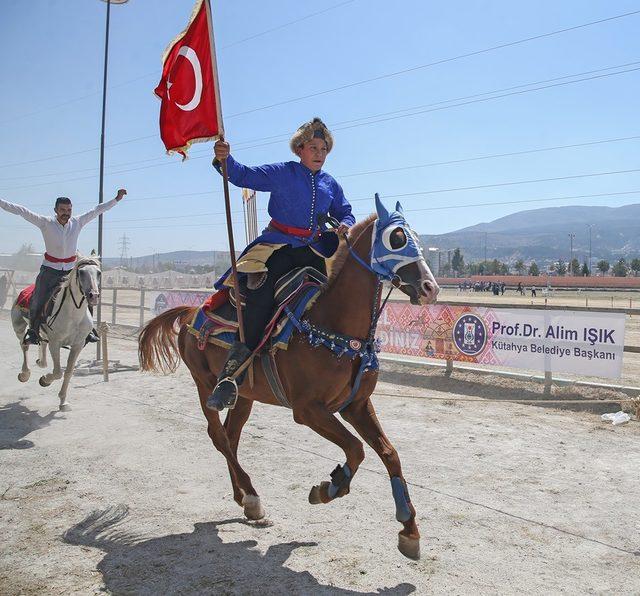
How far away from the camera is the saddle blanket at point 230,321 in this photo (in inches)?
184

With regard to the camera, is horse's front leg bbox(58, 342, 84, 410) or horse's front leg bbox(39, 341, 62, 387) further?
horse's front leg bbox(39, 341, 62, 387)

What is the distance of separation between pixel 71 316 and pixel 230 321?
5.05 m

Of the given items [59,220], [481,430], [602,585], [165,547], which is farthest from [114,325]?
[602,585]

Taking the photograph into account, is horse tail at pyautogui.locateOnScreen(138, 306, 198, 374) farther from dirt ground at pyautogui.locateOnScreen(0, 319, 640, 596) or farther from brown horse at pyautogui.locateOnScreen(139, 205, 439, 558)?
brown horse at pyautogui.locateOnScreen(139, 205, 439, 558)

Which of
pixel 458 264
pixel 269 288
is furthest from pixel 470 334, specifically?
pixel 458 264

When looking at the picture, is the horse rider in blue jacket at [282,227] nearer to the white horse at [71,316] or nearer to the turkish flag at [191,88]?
the turkish flag at [191,88]

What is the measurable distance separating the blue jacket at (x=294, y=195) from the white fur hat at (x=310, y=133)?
0.19 m

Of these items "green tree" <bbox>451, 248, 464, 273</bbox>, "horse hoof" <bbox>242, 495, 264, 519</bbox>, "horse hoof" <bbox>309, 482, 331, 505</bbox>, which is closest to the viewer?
"horse hoof" <bbox>309, 482, 331, 505</bbox>

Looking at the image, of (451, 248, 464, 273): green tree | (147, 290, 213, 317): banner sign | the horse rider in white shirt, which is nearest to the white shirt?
the horse rider in white shirt

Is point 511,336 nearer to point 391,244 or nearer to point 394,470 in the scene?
point 394,470

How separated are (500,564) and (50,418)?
6.82 m

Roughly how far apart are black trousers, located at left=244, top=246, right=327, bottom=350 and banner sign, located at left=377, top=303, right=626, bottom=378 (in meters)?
6.47

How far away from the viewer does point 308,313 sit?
466cm

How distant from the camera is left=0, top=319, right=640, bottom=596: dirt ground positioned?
402 cm
